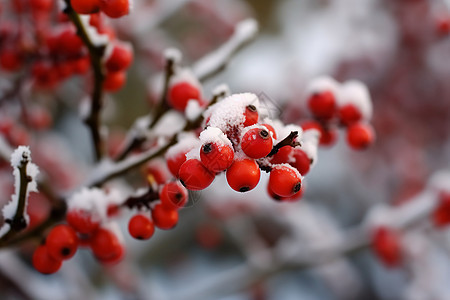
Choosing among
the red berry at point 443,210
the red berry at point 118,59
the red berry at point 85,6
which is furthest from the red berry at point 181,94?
the red berry at point 443,210

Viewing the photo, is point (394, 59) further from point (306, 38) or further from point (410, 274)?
point (410, 274)

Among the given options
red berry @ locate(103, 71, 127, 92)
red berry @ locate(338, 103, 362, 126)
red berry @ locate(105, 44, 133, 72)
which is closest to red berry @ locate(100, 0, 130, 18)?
red berry @ locate(105, 44, 133, 72)

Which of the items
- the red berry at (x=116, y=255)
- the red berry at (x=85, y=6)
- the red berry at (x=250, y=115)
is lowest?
the red berry at (x=116, y=255)

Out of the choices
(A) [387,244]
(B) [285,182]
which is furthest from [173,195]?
(A) [387,244]

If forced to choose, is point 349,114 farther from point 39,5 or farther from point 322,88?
point 39,5

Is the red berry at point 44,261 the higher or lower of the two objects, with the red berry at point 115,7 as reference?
lower

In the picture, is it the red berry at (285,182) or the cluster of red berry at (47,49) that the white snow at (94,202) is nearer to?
the cluster of red berry at (47,49)

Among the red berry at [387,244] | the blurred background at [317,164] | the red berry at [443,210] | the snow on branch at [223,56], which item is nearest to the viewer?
the snow on branch at [223,56]

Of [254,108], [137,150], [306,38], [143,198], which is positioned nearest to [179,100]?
[137,150]
